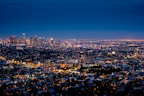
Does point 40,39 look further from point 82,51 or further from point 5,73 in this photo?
point 5,73

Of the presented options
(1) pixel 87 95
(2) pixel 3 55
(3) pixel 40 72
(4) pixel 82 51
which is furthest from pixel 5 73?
(4) pixel 82 51

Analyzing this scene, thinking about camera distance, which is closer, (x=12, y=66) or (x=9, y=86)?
(x=9, y=86)

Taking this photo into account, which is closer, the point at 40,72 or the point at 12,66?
the point at 40,72

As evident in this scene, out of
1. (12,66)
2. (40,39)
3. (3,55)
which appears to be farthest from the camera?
(40,39)

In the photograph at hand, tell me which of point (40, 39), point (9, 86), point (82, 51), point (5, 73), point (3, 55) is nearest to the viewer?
point (9, 86)

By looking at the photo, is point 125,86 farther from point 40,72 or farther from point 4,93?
point 40,72

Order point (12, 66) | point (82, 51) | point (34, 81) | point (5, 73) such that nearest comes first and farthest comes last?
1. point (34, 81)
2. point (5, 73)
3. point (12, 66)
4. point (82, 51)

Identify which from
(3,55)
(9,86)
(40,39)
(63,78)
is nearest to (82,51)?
(3,55)

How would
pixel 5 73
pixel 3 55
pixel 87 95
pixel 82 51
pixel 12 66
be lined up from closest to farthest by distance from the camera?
pixel 87 95
pixel 5 73
pixel 12 66
pixel 3 55
pixel 82 51

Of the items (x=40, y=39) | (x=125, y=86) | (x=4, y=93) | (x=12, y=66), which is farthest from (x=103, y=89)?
(x=40, y=39)
